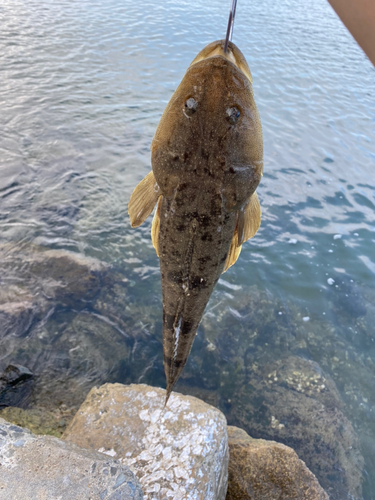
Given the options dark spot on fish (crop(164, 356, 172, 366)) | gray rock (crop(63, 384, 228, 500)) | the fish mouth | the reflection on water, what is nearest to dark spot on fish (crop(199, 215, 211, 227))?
the fish mouth

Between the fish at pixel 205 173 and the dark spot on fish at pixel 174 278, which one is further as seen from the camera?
the dark spot on fish at pixel 174 278

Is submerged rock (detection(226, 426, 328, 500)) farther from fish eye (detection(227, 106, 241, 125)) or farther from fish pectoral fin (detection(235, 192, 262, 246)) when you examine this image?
fish eye (detection(227, 106, 241, 125))

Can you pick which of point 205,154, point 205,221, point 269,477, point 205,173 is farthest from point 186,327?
point 269,477

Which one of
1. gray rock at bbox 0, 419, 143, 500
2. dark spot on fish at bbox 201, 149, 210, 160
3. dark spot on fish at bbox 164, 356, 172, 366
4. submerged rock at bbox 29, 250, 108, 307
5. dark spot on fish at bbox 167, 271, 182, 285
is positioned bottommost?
submerged rock at bbox 29, 250, 108, 307

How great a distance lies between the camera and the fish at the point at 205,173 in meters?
2.01

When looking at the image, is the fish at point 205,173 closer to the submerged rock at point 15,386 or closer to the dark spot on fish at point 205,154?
the dark spot on fish at point 205,154

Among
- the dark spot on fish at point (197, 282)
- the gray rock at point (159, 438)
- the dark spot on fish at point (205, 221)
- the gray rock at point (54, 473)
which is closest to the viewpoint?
the dark spot on fish at point (205, 221)

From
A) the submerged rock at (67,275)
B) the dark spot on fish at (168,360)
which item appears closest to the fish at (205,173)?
the dark spot on fish at (168,360)

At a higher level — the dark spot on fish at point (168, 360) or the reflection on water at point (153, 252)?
the dark spot on fish at point (168, 360)

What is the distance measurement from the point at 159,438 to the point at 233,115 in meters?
3.02

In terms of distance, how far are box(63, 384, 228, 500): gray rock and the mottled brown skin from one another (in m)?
1.90

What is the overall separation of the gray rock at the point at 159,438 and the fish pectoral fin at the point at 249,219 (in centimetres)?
223

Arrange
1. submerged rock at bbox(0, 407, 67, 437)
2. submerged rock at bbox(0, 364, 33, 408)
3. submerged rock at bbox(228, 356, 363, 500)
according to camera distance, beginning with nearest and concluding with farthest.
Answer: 1. submerged rock at bbox(0, 407, 67, 437)
2. submerged rock at bbox(0, 364, 33, 408)
3. submerged rock at bbox(228, 356, 363, 500)

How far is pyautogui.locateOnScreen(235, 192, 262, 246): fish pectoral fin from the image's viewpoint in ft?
7.78
